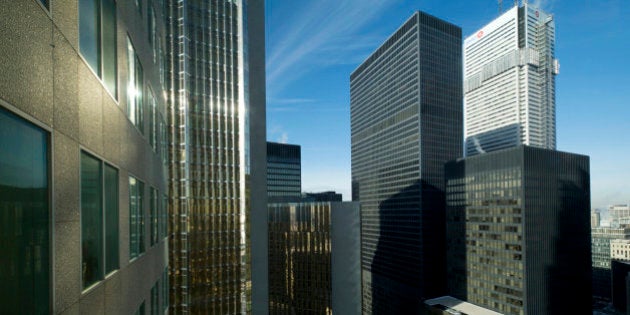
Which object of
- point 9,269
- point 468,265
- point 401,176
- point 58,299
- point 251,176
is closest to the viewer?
point 9,269

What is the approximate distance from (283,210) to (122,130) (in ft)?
264

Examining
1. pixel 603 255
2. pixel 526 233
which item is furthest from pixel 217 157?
pixel 603 255

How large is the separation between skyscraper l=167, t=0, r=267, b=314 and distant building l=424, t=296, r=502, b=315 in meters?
55.4

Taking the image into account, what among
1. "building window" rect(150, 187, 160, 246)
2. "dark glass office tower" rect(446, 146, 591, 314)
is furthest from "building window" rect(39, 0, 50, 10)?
"dark glass office tower" rect(446, 146, 591, 314)

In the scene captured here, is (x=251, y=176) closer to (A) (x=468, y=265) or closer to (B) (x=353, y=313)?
(B) (x=353, y=313)

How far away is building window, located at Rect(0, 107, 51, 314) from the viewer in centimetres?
374

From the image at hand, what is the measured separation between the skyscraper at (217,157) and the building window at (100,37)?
39.3 m

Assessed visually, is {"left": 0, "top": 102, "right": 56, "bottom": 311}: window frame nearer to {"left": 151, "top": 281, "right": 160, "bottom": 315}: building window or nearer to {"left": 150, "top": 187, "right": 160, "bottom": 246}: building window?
{"left": 150, "top": 187, "right": 160, "bottom": 246}: building window

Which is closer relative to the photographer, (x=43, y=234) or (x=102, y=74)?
(x=43, y=234)

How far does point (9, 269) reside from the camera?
3797 millimetres

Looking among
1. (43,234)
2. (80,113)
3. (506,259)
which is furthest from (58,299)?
(506,259)

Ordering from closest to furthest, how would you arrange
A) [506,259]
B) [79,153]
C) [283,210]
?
1. [79,153]
2. [283,210]
3. [506,259]

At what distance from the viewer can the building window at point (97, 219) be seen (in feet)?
20.2

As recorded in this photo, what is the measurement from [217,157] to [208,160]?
121 centimetres
